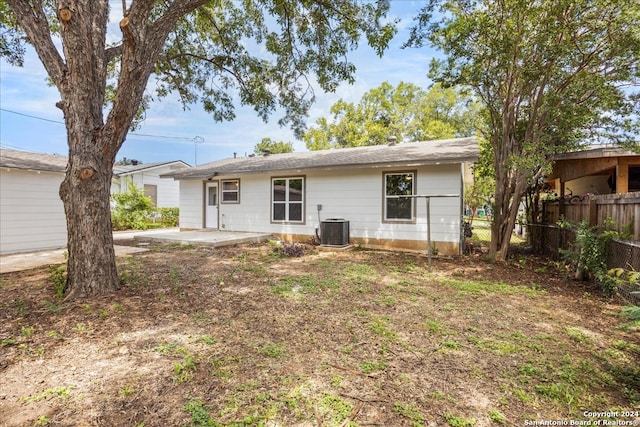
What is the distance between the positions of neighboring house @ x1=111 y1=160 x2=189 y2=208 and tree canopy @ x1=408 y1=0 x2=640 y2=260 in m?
15.7

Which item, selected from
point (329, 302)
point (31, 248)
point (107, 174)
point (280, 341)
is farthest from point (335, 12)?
point (31, 248)

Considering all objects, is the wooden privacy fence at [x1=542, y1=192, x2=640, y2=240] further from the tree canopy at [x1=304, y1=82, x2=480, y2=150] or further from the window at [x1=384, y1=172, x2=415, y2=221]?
the tree canopy at [x1=304, y1=82, x2=480, y2=150]

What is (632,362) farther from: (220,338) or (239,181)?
(239,181)

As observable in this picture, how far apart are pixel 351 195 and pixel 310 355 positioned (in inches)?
270

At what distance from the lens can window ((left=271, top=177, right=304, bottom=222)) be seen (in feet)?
33.5

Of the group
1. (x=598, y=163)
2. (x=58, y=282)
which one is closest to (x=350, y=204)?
(x=598, y=163)

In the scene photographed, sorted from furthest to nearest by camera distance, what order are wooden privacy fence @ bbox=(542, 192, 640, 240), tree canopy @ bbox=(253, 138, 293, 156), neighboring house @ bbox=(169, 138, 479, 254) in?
1. tree canopy @ bbox=(253, 138, 293, 156)
2. neighboring house @ bbox=(169, 138, 479, 254)
3. wooden privacy fence @ bbox=(542, 192, 640, 240)

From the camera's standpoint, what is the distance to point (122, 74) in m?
4.07

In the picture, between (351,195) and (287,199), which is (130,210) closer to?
(287,199)

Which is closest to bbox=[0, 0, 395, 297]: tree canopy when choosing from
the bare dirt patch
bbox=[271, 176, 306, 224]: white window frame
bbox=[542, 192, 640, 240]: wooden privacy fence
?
the bare dirt patch

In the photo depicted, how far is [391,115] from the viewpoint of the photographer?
24391 mm

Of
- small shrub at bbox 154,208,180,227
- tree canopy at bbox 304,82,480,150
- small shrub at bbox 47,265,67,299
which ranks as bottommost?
small shrub at bbox 47,265,67,299

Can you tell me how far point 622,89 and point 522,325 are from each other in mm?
6541

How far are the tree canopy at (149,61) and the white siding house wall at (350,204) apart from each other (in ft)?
7.27
